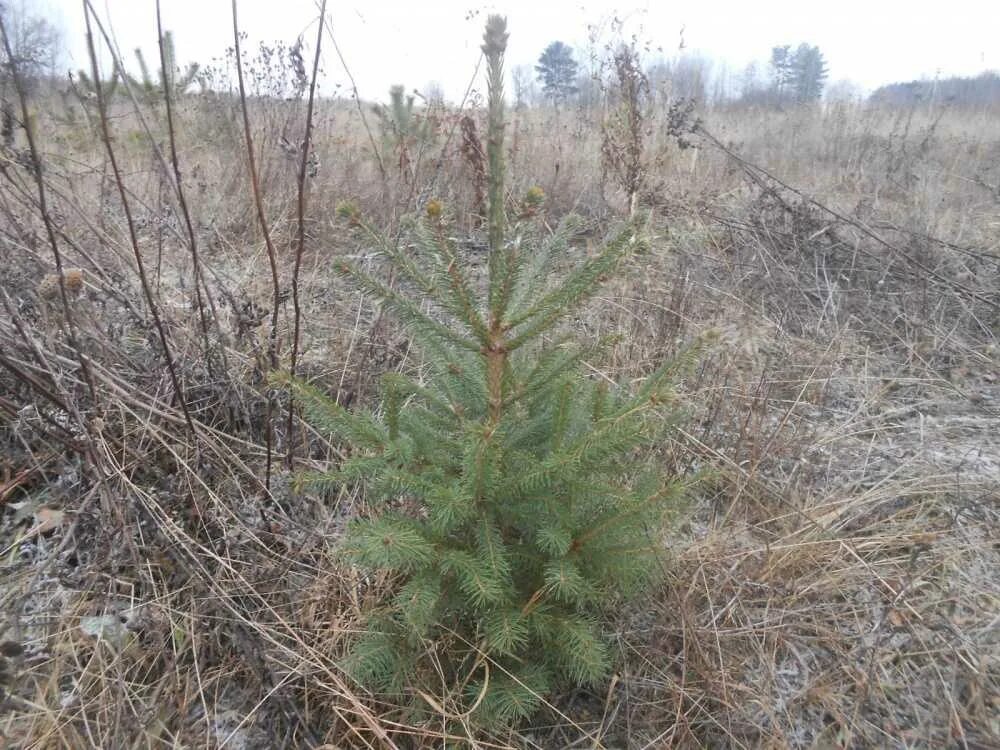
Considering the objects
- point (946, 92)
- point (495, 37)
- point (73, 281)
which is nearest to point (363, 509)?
point (73, 281)

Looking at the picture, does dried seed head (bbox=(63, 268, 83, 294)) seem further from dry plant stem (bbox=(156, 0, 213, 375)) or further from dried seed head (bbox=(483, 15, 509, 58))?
dried seed head (bbox=(483, 15, 509, 58))

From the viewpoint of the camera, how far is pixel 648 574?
5.08 ft

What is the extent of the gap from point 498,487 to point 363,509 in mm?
929

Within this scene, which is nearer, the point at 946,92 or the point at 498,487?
the point at 498,487

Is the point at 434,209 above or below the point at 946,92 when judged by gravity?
Result: below

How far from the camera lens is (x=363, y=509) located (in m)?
2.17

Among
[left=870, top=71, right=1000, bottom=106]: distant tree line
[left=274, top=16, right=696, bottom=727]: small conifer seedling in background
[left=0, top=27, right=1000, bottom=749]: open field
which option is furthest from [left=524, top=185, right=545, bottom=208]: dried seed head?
[left=870, top=71, right=1000, bottom=106]: distant tree line

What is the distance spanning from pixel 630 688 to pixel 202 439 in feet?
4.93

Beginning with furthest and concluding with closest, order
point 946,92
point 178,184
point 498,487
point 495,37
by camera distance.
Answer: point 946,92, point 178,184, point 498,487, point 495,37

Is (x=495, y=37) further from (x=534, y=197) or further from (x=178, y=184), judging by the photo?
(x=178, y=184)

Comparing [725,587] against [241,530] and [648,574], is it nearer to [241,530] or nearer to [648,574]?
[648,574]

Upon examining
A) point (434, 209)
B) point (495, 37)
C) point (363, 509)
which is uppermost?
point (495, 37)

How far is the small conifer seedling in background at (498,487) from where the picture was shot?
4.07 ft

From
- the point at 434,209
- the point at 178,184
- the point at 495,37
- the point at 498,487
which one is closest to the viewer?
the point at 495,37
